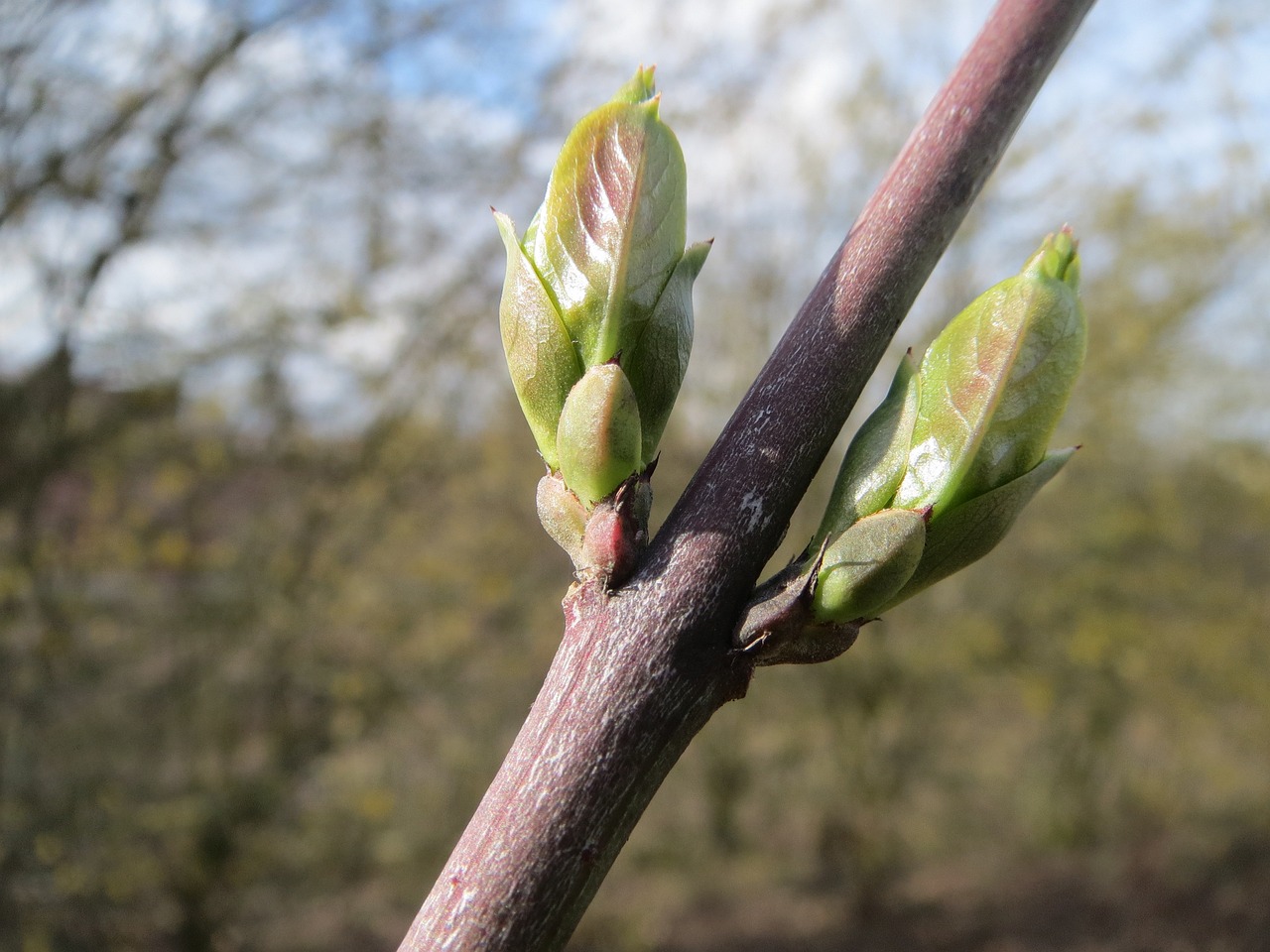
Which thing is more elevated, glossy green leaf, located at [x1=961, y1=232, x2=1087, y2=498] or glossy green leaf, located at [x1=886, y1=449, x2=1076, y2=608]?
glossy green leaf, located at [x1=961, y1=232, x2=1087, y2=498]

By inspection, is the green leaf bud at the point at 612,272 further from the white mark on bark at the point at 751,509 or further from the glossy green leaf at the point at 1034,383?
the glossy green leaf at the point at 1034,383

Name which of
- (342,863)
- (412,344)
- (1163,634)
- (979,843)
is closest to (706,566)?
(412,344)

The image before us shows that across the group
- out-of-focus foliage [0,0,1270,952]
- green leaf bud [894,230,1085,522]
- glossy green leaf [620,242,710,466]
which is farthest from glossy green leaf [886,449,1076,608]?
out-of-focus foliage [0,0,1270,952]

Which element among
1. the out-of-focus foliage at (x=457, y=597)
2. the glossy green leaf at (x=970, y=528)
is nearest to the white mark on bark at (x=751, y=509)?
the glossy green leaf at (x=970, y=528)

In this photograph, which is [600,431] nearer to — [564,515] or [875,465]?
[564,515]

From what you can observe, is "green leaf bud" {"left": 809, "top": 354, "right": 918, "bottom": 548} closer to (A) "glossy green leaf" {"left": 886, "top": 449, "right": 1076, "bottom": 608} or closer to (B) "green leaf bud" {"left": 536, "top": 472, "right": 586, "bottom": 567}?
(A) "glossy green leaf" {"left": 886, "top": 449, "right": 1076, "bottom": 608}

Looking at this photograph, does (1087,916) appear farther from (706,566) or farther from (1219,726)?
(706,566)
